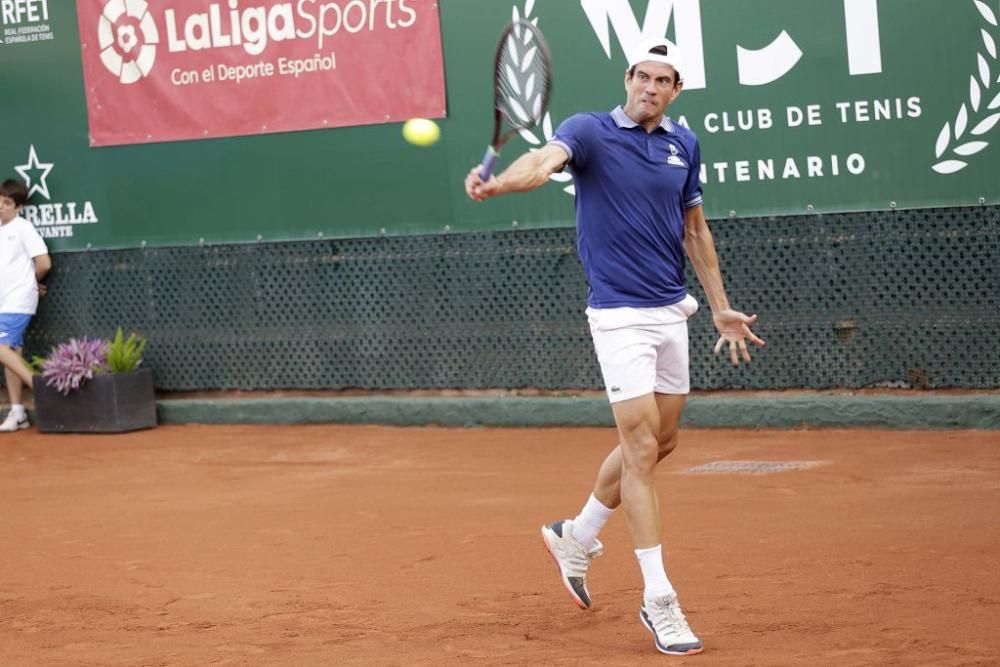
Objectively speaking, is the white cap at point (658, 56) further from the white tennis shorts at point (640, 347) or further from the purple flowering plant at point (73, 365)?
the purple flowering plant at point (73, 365)

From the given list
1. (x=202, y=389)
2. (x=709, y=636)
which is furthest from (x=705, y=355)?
(x=709, y=636)

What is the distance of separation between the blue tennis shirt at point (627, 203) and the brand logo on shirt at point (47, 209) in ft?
23.8

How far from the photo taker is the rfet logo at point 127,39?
444 inches

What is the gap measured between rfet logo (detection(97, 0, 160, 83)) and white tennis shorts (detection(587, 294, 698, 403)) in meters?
6.91

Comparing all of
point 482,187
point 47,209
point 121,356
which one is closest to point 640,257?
point 482,187

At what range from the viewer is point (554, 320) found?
403 inches

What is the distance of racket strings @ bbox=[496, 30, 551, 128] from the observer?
5328mm

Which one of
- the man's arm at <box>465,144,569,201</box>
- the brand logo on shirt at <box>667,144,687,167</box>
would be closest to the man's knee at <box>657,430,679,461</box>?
the brand logo on shirt at <box>667,144,687,167</box>

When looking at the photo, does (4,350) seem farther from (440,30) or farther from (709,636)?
(709,636)

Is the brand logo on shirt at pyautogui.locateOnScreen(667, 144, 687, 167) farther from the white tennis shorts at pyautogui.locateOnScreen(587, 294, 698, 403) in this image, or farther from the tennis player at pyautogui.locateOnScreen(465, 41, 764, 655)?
the white tennis shorts at pyautogui.locateOnScreen(587, 294, 698, 403)

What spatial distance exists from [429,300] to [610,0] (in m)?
2.36

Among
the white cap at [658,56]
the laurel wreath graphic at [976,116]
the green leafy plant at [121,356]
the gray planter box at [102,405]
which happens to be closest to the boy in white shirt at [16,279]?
the gray planter box at [102,405]

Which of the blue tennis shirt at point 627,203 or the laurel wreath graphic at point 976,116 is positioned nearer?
the blue tennis shirt at point 627,203

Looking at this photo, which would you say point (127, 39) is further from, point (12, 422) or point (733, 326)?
point (733, 326)
